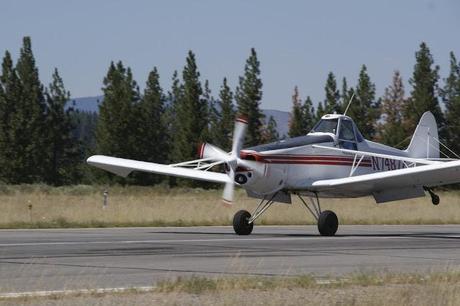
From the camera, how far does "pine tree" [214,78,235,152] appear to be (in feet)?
270

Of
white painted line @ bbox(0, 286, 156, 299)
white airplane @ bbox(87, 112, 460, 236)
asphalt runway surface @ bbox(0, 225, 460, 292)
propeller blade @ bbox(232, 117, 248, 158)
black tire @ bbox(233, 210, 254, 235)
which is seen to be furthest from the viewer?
black tire @ bbox(233, 210, 254, 235)

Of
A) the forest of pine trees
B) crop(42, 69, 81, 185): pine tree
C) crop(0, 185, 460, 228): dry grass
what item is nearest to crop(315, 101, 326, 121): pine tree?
the forest of pine trees

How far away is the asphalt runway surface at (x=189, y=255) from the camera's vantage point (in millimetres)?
13898

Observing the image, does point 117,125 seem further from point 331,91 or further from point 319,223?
point 319,223

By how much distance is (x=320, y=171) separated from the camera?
84.0 ft

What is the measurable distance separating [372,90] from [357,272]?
72501 millimetres

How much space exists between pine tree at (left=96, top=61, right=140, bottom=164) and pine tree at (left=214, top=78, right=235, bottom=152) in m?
7.23

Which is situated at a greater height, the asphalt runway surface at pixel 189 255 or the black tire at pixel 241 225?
the black tire at pixel 241 225

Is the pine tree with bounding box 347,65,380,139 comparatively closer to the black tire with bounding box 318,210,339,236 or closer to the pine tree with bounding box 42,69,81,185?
the pine tree with bounding box 42,69,81,185

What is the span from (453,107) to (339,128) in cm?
5739

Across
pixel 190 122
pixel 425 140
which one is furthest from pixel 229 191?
pixel 190 122

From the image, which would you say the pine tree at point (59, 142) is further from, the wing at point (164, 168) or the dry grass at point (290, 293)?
the dry grass at point (290, 293)

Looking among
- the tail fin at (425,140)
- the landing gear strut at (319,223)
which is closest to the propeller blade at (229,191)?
the landing gear strut at (319,223)

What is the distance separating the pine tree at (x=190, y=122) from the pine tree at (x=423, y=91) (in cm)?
1714
